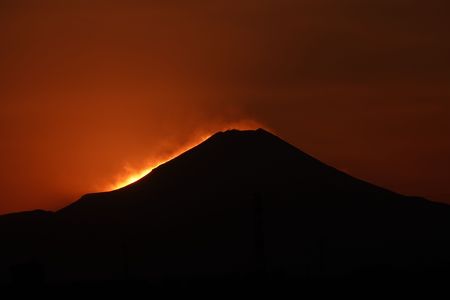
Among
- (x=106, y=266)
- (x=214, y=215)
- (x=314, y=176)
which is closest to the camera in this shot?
(x=106, y=266)

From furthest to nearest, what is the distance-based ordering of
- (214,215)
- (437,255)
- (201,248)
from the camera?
1. (214,215)
2. (201,248)
3. (437,255)

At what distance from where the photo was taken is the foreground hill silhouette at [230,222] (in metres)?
125

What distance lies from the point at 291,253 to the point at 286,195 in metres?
23.6

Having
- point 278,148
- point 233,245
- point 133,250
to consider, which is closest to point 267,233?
point 233,245

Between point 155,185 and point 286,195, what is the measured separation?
19.5 m

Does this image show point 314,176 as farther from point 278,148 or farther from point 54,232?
point 54,232

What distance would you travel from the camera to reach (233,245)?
5231 inches

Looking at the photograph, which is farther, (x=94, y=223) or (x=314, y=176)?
(x=314, y=176)

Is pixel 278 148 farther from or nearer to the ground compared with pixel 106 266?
farther from the ground

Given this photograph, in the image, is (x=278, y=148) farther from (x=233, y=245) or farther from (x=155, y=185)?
(x=233, y=245)

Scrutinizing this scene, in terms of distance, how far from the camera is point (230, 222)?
458 ft

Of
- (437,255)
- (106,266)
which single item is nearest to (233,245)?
(106,266)

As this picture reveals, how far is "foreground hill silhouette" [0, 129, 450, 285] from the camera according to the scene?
12469cm

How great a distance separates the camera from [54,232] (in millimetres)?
147125
